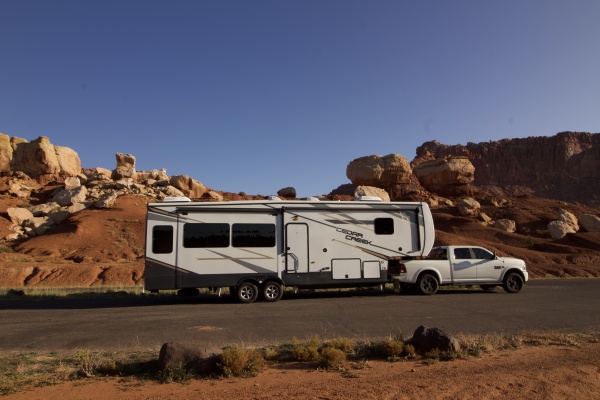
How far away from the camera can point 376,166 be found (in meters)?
56.2

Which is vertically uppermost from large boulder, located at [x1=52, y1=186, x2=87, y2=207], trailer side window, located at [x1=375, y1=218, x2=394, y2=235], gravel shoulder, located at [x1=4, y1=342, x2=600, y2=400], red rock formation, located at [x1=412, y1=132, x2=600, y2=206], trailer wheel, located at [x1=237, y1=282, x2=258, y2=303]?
red rock formation, located at [x1=412, y1=132, x2=600, y2=206]

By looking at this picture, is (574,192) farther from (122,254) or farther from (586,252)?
(122,254)

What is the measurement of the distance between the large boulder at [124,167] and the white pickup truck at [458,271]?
152 ft

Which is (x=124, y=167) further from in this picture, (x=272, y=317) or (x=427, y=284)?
(x=272, y=317)

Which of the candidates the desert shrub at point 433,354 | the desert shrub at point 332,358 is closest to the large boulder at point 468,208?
the desert shrub at point 433,354

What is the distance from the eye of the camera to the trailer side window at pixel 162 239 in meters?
13.4

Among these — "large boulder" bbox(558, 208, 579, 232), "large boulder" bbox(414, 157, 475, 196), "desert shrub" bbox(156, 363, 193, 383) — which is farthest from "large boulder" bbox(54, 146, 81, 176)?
"large boulder" bbox(558, 208, 579, 232)

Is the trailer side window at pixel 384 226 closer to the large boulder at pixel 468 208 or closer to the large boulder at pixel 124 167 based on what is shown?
the large boulder at pixel 468 208

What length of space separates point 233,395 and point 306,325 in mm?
4706

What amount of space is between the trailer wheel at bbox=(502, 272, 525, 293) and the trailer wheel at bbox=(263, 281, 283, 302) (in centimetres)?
842

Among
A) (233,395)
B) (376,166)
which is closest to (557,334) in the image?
(233,395)

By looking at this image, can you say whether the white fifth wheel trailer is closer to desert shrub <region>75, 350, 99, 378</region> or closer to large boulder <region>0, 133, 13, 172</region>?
desert shrub <region>75, 350, 99, 378</region>

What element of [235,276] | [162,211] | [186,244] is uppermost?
[162,211]

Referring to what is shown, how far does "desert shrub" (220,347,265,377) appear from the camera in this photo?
5773mm
